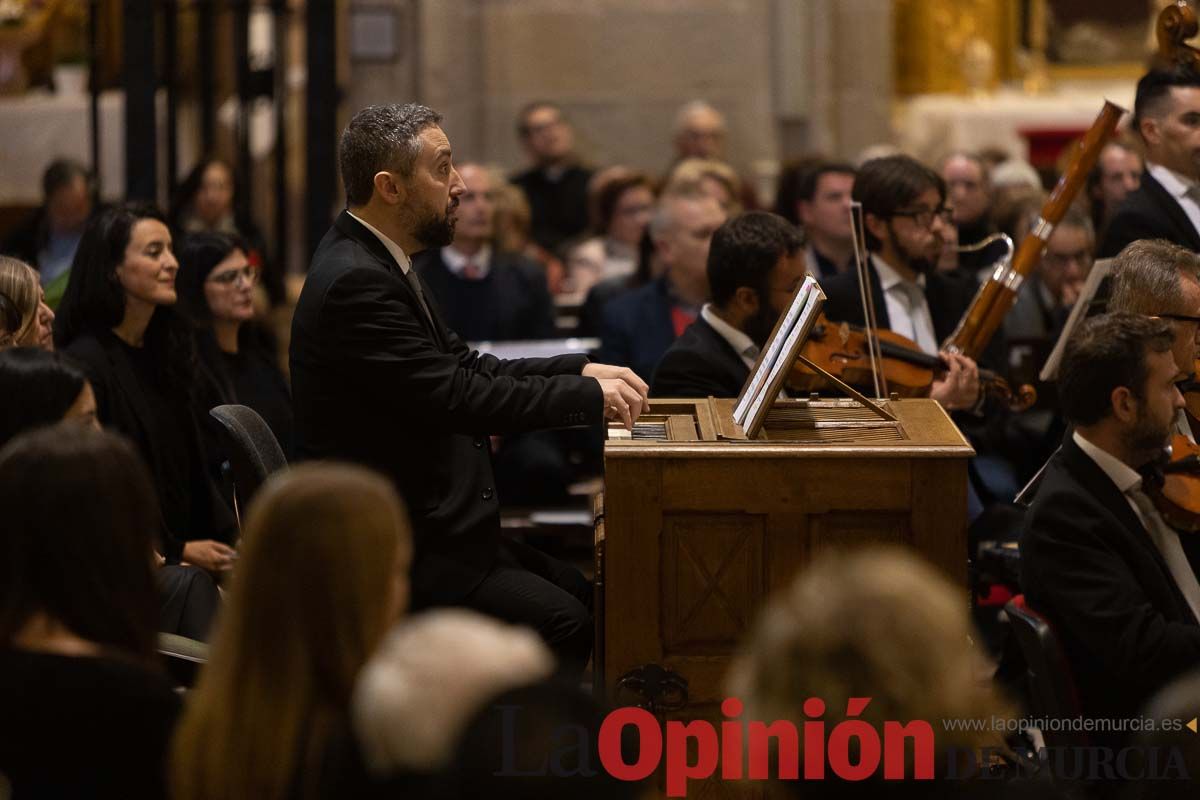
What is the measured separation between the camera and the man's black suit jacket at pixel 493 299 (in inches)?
309

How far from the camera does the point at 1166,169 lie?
Answer: 5781mm

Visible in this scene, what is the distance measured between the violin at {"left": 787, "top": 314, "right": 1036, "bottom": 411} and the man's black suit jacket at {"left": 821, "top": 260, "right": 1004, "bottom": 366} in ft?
0.67

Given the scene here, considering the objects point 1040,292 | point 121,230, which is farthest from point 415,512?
point 1040,292

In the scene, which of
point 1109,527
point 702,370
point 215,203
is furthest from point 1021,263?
point 215,203

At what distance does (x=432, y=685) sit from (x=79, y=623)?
71 centimetres

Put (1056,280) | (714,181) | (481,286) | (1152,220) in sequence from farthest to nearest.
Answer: (481,286) → (714,181) → (1056,280) → (1152,220)

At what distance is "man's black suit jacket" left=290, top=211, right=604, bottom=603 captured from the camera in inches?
165

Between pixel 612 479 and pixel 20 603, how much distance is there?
60.5 inches

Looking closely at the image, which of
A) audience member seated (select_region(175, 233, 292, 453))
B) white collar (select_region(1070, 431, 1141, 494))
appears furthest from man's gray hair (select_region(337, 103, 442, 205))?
audience member seated (select_region(175, 233, 292, 453))

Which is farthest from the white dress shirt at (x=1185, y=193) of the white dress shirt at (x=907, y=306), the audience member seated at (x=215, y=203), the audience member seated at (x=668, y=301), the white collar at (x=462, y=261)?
the audience member seated at (x=215, y=203)

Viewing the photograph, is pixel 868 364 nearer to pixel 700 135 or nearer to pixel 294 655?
pixel 294 655

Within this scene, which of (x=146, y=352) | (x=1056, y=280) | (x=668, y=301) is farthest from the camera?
(x=1056, y=280)

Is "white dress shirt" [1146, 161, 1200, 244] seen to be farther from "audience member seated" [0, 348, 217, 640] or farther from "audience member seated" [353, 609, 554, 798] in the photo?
"audience member seated" [353, 609, 554, 798]

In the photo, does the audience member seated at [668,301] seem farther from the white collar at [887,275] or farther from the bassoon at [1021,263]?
the bassoon at [1021,263]
